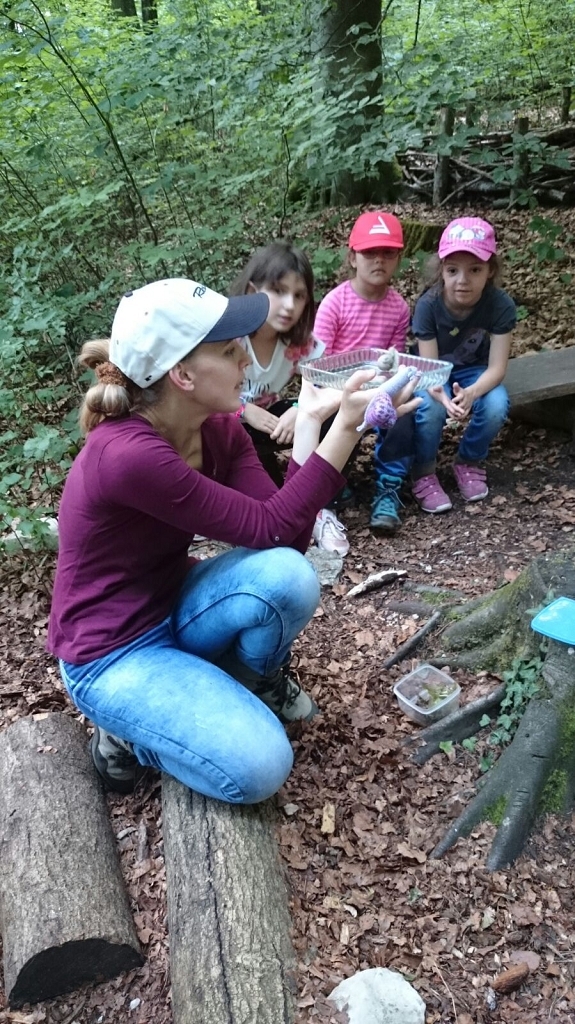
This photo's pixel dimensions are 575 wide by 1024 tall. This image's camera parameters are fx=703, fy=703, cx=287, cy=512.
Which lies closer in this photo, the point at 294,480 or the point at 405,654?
the point at 294,480

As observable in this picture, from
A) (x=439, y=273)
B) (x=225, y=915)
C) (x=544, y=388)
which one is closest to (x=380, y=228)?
(x=439, y=273)

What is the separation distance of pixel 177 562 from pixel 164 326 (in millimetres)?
751

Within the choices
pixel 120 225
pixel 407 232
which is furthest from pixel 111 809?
pixel 407 232

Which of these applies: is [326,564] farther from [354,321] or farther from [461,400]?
[354,321]

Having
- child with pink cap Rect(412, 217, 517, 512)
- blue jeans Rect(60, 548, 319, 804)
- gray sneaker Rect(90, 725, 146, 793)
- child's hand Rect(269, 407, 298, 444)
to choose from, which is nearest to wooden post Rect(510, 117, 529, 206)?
child with pink cap Rect(412, 217, 517, 512)

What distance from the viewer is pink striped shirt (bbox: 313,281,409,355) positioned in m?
3.85

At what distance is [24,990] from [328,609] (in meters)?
1.81

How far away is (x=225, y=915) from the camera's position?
1.71 m

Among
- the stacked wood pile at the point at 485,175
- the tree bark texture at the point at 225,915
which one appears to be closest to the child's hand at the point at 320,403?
the tree bark texture at the point at 225,915

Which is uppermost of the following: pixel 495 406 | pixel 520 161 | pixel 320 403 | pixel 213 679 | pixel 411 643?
pixel 320 403

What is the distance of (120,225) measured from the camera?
18.5ft

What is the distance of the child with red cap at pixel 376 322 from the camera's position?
3.72 meters

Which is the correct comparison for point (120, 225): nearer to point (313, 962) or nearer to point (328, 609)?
point (328, 609)

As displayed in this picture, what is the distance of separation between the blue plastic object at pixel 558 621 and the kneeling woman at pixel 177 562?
0.67 meters
